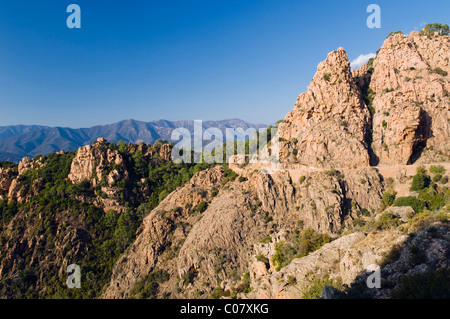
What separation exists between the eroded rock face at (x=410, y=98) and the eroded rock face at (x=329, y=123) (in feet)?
11.0

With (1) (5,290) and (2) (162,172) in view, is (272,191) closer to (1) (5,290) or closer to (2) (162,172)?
(2) (162,172)

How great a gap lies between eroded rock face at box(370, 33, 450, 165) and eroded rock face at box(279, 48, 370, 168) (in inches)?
131

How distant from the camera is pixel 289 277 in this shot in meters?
24.6

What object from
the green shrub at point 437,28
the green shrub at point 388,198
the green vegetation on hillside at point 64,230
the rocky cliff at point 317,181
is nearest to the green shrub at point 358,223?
the rocky cliff at point 317,181

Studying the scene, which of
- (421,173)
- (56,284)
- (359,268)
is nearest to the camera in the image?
(359,268)

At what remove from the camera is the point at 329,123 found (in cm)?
4797

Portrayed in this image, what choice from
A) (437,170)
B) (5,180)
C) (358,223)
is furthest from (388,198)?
(5,180)

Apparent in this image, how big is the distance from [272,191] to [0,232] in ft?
175

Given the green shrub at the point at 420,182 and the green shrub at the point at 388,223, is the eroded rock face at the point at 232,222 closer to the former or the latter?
the green shrub at the point at 420,182

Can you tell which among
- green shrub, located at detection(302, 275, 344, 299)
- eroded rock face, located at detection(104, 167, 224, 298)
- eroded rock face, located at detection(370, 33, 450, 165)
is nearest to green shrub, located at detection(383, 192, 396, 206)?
eroded rock face, located at detection(370, 33, 450, 165)

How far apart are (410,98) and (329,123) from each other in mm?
13633

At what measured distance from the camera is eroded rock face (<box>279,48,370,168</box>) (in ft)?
147

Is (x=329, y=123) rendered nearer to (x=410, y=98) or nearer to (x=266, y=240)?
(x=410, y=98)
